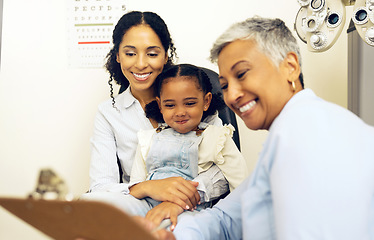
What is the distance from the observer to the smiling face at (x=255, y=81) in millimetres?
970

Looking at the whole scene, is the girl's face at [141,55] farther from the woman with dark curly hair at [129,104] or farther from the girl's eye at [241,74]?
the girl's eye at [241,74]

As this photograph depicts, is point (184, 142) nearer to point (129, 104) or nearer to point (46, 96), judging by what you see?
point (129, 104)

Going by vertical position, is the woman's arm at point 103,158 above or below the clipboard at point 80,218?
below

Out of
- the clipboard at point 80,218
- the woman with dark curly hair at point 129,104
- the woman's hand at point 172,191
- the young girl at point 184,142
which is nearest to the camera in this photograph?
the clipboard at point 80,218

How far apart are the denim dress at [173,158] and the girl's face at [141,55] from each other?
1.01ft

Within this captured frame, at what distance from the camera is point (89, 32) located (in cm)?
240

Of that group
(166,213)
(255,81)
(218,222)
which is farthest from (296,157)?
(166,213)

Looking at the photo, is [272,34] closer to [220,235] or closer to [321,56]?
[220,235]

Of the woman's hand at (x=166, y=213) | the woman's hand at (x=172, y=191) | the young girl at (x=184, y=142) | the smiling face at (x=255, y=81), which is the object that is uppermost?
the smiling face at (x=255, y=81)

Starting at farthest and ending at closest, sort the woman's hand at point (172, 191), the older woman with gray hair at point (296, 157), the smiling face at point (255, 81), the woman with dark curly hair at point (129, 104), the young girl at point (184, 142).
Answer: the woman with dark curly hair at point (129, 104)
the young girl at point (184, 142)
the woman's hand at point (172, 191)
the smiling face at point (255, 81)
the older woman with gray hair at point (296, 157)

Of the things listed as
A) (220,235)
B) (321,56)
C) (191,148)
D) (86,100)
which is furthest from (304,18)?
(86,100)

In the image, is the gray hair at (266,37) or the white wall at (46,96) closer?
the gray hair at (266,37)

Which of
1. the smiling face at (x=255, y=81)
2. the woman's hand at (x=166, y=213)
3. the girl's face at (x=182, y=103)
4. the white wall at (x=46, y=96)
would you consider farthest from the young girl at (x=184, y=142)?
the white wall at (x=46, y=96)

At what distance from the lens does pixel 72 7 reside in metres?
2.40
